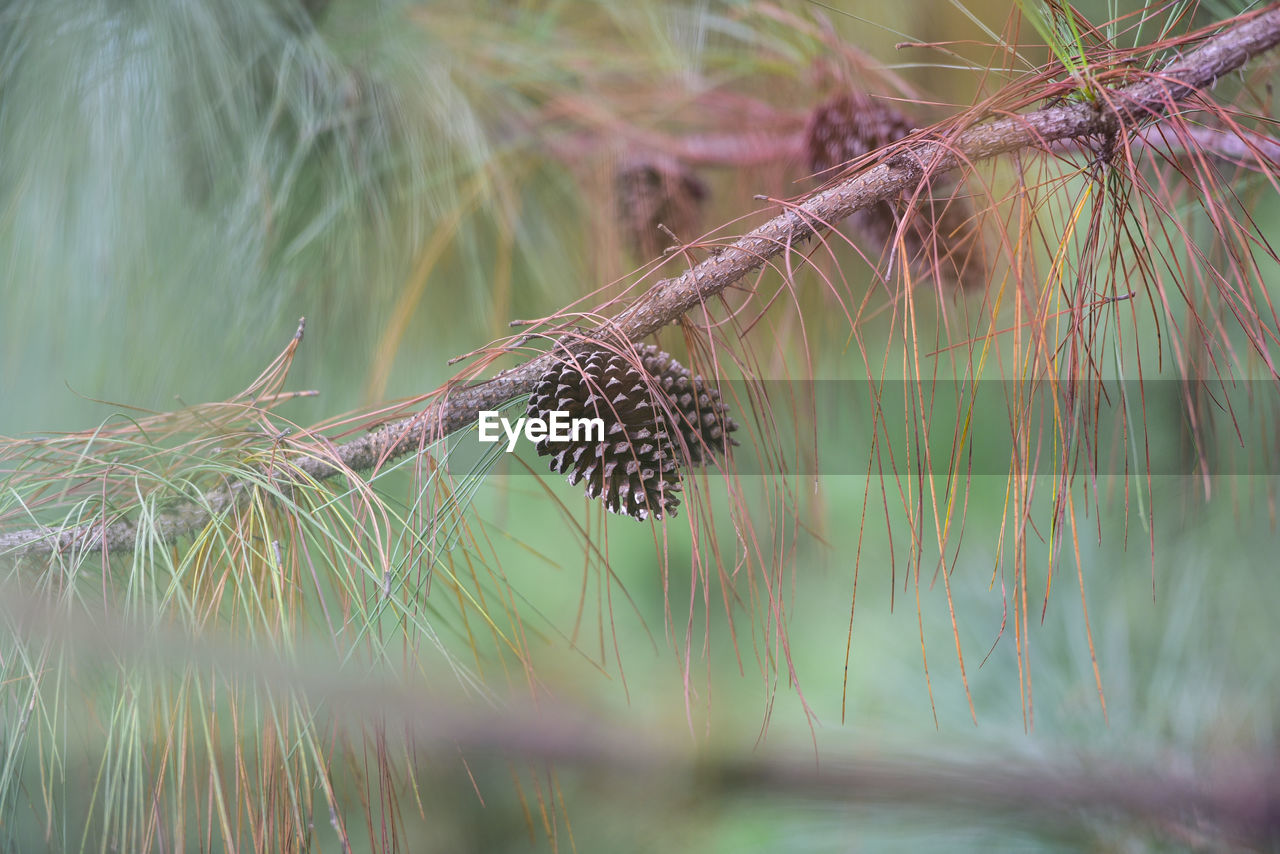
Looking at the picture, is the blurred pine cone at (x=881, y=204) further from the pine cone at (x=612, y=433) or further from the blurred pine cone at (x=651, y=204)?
the pine cone at (x=612, y=433)

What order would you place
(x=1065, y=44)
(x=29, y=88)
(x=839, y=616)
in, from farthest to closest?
(x=839, y=616)
(x=29, y=88)
(x=1065, y=44)

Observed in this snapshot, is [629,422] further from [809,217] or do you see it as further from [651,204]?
[651,204]

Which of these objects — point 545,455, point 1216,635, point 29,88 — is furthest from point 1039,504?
point 29,88

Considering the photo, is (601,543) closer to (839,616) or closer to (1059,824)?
(839,616)

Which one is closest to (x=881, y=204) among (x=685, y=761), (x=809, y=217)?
(x=809, y=217)

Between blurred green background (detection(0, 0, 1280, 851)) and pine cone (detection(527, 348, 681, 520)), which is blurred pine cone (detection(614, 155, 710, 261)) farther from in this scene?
pine cone (detection(527, 348, 681, 520))

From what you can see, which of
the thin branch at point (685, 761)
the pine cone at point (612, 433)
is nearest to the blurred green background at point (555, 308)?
the thin branch at point (685, 761)

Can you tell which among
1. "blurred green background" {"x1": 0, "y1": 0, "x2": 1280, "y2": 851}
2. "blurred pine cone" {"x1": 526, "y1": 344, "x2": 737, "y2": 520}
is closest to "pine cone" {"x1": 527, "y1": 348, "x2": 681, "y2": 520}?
"blurred pine cone" {"x1": 526, "y1": 344, "x2": 737, "y2": 520}
